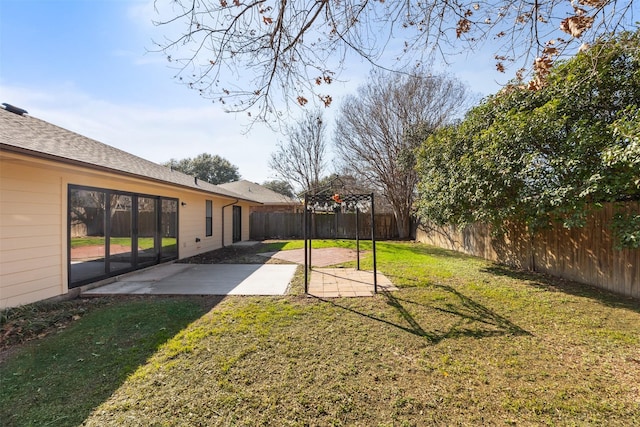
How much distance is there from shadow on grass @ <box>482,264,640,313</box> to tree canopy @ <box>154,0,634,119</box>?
4.09 m

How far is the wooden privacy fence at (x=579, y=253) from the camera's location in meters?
4.82

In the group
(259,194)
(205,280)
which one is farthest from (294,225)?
(205,280)

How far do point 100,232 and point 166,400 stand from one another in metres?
4.79

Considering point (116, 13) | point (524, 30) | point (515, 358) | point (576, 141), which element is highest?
point (116, 13)

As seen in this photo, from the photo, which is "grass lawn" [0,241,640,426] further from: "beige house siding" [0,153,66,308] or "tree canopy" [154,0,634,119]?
"tree canopy" [154,0,634,119]

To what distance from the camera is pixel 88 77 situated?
4844 millimetres

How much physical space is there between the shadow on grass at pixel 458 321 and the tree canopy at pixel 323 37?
9.62 ft

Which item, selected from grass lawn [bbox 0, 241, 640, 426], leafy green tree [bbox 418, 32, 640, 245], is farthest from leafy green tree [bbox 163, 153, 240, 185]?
leafy green tree [bbox 418, 32, 640, 245]

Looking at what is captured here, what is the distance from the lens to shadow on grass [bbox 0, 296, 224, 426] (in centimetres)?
204

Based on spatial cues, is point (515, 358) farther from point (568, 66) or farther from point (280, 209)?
point (280, 209)

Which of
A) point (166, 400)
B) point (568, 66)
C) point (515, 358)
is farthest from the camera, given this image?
point (568, 66)

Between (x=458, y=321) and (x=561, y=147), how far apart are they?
11.9 ft

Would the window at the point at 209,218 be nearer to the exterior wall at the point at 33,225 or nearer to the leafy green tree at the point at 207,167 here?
the exterior wall at the point at 33,225

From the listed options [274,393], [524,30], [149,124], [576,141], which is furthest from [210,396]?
[149,124]
